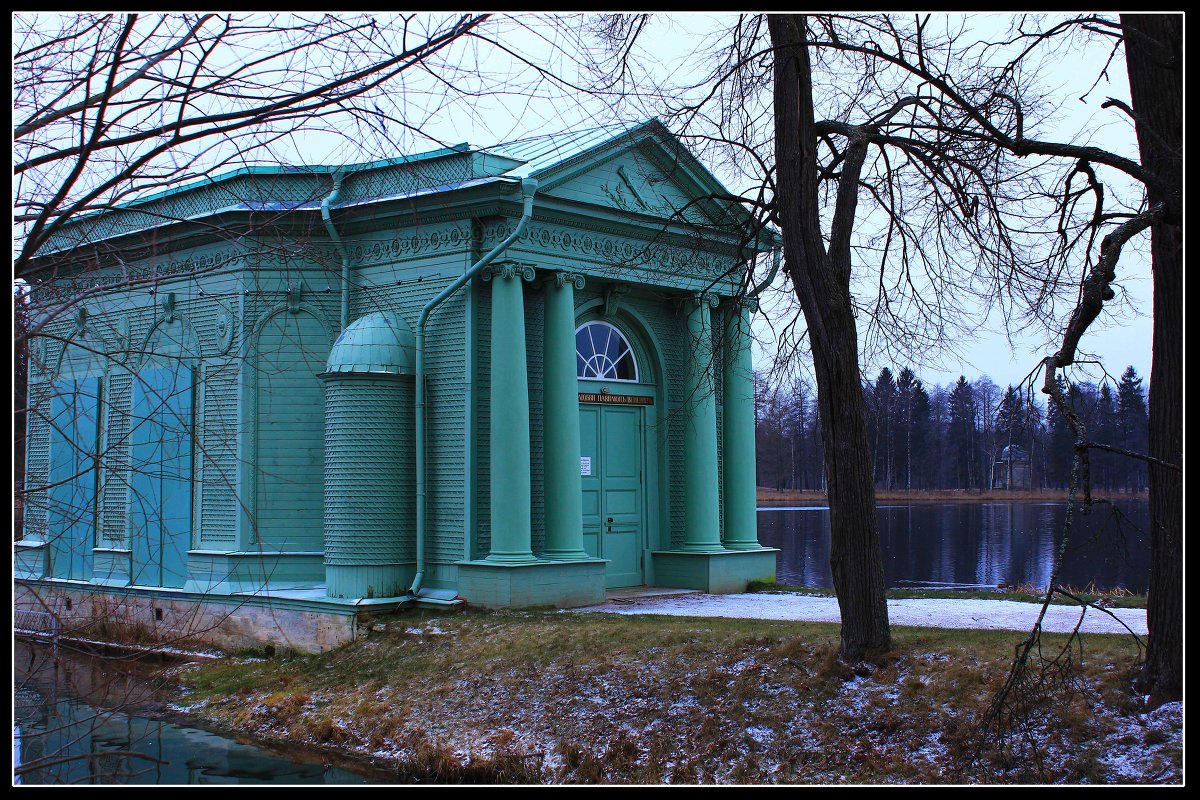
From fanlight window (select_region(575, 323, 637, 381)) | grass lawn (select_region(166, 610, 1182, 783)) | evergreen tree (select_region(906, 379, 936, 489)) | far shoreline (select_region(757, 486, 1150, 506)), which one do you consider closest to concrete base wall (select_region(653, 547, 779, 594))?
fanlight window (select_region(575, 323, 637, 381))

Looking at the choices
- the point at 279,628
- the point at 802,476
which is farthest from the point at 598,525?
the point at 802,476

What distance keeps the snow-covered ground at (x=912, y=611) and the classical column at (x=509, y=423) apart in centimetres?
124

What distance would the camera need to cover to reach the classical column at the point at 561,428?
600 inches

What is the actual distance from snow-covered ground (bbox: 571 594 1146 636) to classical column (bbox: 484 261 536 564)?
1241 millimetres

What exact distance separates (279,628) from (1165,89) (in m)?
11.1

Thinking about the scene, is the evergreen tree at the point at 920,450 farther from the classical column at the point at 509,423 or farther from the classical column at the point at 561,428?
the classical column at the point at 509,423

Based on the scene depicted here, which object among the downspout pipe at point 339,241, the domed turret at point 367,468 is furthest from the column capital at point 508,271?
the downspout pipe at point 339,241

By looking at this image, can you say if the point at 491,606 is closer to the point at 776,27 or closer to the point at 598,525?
the point at 598,525

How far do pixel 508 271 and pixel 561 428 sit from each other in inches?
83.9

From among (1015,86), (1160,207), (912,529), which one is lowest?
(912,529)

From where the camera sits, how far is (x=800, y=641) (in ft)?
35.6

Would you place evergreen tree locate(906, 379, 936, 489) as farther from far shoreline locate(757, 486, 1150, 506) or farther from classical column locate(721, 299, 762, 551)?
classical column locate(721, 299, 762, 551)

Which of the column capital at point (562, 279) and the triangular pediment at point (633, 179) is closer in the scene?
the column capital at point (562, 279)

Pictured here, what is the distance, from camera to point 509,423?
14.7 metres
